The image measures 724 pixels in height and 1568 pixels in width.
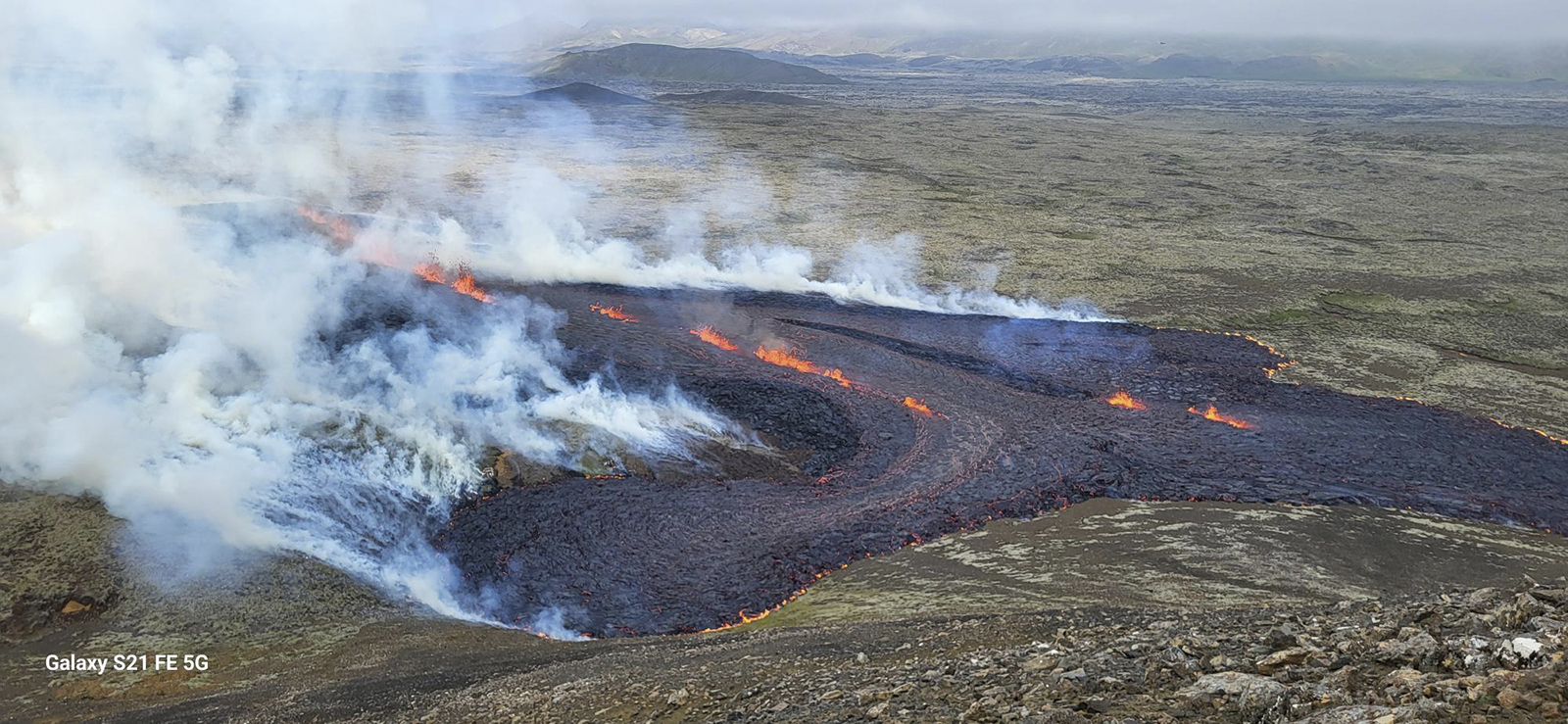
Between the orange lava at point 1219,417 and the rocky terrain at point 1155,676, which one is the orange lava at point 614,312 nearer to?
the orange lava at point 1219,417

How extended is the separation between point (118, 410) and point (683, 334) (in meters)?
15.7

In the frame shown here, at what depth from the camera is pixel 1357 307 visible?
135ft

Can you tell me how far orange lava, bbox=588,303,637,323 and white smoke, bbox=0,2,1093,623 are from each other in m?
2.10

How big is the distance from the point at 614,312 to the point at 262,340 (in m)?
11.8

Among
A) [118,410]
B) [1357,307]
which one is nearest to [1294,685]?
[118,410]

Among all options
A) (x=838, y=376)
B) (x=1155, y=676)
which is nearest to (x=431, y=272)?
(x=838, y=376)

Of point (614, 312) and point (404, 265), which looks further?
point (404, 265)

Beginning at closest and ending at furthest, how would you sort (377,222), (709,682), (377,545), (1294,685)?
1. (1294,685)
2. (709,682)
3. (377,545)
4. (377,222)

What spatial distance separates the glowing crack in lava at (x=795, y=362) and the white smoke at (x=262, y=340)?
480cm

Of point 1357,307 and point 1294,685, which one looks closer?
point 1294,685

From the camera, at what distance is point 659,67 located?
193 m

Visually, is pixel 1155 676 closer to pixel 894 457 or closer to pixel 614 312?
pixel 894 457

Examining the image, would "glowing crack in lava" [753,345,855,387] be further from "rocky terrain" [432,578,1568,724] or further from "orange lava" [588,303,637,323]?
"rocky terrain" [432,578,1568,724]

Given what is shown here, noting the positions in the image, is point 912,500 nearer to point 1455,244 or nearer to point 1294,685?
point 1294,685
